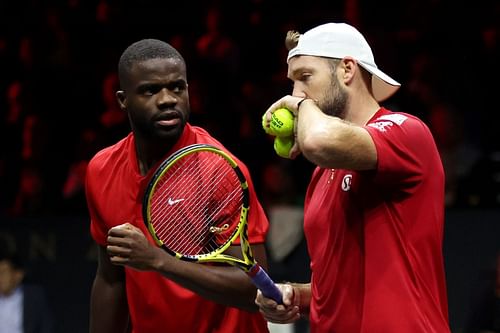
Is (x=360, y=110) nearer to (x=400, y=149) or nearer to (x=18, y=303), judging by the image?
(x=400, y=149)

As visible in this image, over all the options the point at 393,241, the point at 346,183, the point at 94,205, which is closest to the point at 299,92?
the point at 346,183

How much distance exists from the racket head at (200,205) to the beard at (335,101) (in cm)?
42

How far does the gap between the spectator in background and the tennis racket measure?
12.8 feet

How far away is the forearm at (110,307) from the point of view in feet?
13.9

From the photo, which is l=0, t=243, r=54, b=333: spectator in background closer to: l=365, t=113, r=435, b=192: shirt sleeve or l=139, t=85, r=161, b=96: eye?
l=139, t=85, r=161, b=96: eye

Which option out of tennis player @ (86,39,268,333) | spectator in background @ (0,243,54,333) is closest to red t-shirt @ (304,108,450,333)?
tennis player @ (86,39,268,333)

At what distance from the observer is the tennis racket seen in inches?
147

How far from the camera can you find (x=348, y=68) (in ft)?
11.6

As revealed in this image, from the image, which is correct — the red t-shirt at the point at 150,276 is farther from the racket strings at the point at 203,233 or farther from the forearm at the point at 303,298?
the forearm at the point at 303,298

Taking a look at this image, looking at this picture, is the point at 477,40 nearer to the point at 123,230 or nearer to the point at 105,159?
the point at 105,159

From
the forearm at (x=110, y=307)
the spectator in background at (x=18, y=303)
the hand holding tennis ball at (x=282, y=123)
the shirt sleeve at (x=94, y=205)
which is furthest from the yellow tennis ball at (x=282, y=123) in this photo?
the spectator in background at (x=18, y=303)

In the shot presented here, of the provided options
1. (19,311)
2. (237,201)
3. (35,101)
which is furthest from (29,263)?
(237,201)

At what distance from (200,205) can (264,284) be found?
44cm

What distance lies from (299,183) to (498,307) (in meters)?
2.01
